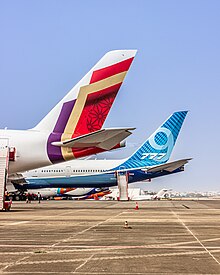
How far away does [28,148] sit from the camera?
31.5 metres

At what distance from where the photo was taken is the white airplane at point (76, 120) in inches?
1212

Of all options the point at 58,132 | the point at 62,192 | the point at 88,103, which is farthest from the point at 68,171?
the point at 88,103

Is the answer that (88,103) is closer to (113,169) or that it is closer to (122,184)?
(122,184)

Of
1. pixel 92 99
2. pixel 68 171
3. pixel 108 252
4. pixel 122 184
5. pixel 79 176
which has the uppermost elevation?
pixel 92 99

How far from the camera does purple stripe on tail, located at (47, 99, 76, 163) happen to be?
102 feet

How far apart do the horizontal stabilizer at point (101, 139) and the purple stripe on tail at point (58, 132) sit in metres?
0.33

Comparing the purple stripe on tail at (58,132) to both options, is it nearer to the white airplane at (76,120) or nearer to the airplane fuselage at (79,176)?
the white airplane at (76,120)

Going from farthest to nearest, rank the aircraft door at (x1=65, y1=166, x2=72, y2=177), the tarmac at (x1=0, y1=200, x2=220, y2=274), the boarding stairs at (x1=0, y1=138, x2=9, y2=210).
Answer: the aircraft door at (x1=65, y1=166, x2=72, y2=177) → the boarding stairs at (x1=0, y1=138, x2=9, y2=210) → the tarmac at (x1=0, y1=200, x2=220, y2=274)

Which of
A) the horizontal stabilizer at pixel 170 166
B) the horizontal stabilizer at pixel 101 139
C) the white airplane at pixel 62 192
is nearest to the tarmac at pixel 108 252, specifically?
the horizontal stabilizer at pixel 101 139

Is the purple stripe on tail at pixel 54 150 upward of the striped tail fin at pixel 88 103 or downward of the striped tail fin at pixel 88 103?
downward

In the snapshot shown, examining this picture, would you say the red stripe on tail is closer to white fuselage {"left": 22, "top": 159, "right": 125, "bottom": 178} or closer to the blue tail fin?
the blue tail fin

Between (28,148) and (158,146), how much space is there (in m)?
41.0

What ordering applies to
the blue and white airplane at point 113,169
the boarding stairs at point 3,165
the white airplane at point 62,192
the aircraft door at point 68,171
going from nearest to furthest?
the boarding stairs at point 3,165, the blue and white airplane at point 113,169, the aircraft door at point 68,171, the white airplane at point 62,192

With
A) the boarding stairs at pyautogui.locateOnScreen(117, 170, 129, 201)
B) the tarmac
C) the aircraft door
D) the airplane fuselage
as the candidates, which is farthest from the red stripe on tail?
the aircraft door
